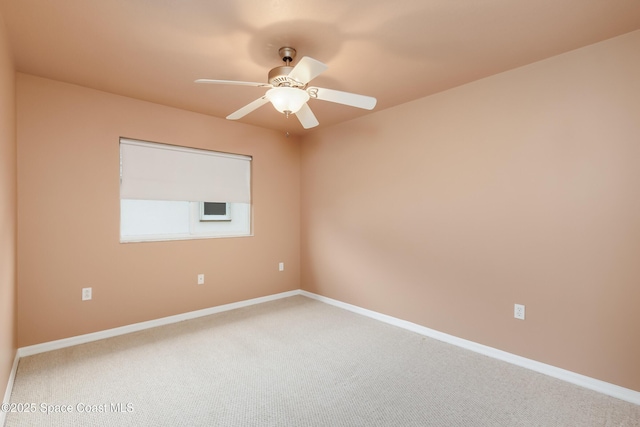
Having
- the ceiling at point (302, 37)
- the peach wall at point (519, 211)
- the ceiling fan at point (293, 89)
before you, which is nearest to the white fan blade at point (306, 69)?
the ceiling fan at point (293, 89)

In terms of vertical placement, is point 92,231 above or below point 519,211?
below

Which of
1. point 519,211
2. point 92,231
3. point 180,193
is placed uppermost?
point 180,193

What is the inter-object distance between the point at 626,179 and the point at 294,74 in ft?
7.41

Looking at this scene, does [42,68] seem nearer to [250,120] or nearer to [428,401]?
[250,120]

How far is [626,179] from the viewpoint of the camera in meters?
2.07

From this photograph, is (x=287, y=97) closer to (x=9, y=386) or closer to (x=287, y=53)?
(x=287, y=53)

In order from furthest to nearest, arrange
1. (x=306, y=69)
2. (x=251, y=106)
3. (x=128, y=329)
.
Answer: (x=128, y=329) → (x=251, y=106) → (x=306, y=69)

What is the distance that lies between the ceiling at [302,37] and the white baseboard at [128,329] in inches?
90.9

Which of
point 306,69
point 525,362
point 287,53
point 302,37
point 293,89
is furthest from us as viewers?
point 525,362

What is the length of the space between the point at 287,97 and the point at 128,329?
2816mm

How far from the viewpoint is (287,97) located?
1969 mm

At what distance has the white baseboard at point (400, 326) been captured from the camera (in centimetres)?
212

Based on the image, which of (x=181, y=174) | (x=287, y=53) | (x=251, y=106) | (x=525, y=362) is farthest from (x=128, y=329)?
(x=525, y=362)

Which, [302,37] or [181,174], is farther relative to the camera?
[181,174]
